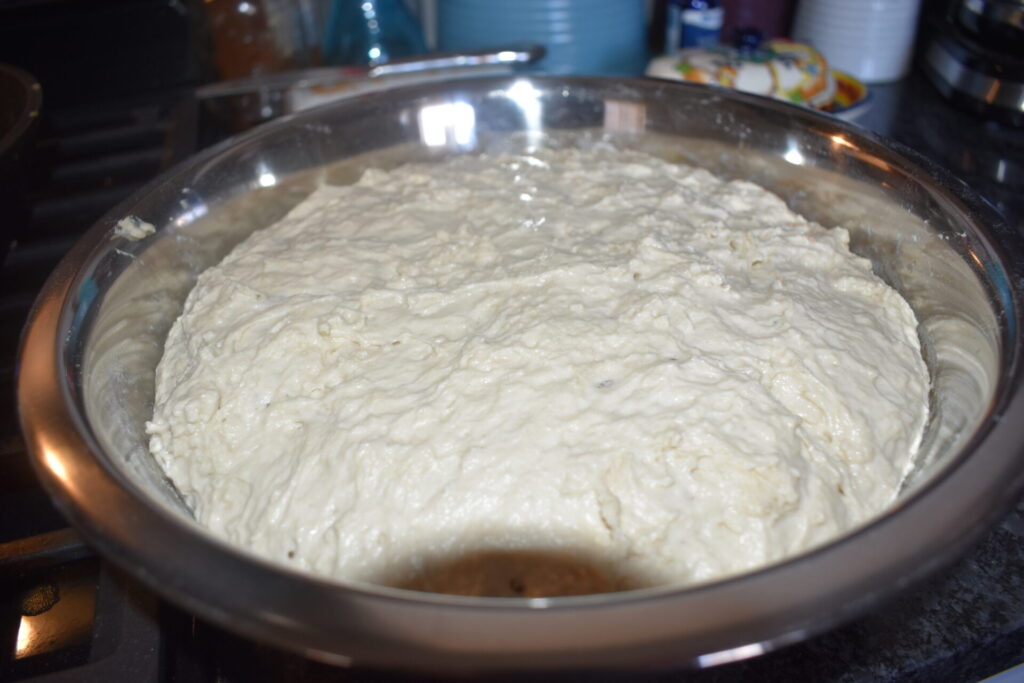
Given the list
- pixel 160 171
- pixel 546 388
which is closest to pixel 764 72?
pixel 546 388

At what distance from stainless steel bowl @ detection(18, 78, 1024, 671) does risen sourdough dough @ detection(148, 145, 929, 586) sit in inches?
2.6

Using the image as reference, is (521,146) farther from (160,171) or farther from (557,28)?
(160,171)

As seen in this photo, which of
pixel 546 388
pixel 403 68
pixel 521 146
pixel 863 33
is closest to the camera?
pixel 546 388

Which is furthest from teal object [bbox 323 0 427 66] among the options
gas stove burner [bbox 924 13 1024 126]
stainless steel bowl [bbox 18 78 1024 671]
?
gas stove burner [bbox 924 13 1024 126]

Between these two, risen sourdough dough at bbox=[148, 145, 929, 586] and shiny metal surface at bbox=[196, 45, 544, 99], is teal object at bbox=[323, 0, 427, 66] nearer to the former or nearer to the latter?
shiny metal surface at bbox=[196, 45, 544, 99]

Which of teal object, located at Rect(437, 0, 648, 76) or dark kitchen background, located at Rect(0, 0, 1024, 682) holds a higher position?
teal object, located at Rect(437, 0, 648, 76)

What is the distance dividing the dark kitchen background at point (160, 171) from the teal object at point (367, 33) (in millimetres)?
46

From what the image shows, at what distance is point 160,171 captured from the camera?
1412 mm

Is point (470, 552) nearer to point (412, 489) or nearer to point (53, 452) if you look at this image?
point (412, 489)

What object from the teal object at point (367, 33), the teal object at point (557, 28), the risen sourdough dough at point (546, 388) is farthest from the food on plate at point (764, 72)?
the teal object at point (367, 33)

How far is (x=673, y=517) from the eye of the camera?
74 centimetres

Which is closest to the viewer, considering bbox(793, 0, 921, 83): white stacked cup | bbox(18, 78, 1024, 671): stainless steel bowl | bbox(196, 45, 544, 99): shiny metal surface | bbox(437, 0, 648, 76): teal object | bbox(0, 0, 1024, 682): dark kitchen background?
bbox(18, 78, 1024, 671): stainless steel bowl

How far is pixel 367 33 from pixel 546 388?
4.43 ft

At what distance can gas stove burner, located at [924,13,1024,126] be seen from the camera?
156 cm
